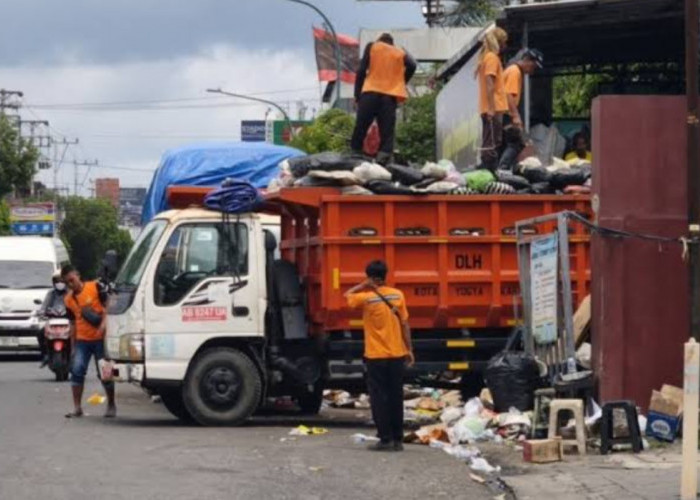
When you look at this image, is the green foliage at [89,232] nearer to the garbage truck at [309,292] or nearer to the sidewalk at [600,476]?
the garbage truck at [309,292]

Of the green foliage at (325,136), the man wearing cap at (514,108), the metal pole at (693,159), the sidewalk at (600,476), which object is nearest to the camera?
the sidewalk at (600,476)

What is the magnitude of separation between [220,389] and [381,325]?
2.78 meters

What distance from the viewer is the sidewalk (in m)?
10.5

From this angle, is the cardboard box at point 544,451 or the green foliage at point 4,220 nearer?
the cardboard box at point 544,451

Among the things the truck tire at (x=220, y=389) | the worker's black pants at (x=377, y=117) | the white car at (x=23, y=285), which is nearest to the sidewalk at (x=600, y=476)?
the truck tire at (x=220, y=389)

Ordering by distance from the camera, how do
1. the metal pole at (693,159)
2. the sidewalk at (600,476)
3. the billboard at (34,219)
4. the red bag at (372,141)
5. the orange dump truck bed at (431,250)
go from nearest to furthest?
the sidewalk at (600,476), the metal pole at (693,159), the orange dump truck bed at (431,250), the red bag at (372,141), the billboard at (34,219)

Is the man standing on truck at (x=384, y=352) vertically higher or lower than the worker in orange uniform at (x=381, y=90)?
lower

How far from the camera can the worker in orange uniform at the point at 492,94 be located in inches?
693

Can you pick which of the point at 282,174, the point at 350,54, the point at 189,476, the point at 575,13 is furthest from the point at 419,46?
the point at 189,476

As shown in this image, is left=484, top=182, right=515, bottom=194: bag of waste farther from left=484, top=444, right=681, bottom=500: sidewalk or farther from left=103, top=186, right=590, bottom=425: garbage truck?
left=484, top=444, right=681, bottom=500: sidewalk

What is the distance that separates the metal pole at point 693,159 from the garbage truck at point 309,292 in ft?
9.27

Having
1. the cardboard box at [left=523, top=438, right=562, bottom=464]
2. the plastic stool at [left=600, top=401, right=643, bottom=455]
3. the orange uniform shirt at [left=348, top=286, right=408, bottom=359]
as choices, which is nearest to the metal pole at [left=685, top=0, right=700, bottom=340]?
the plastic stool at [left=600, top=401, right=643, bottom=455]

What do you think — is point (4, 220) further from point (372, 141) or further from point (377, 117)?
point (377, 117)

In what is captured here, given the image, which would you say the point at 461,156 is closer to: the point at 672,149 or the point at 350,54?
the point at 672,149
